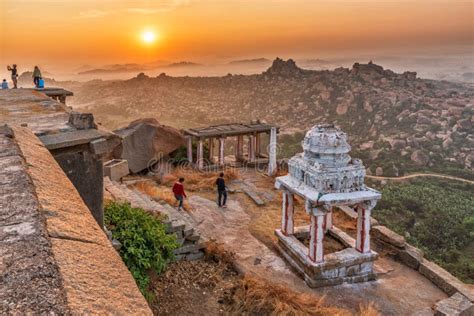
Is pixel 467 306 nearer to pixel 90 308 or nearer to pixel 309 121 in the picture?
pixel 90 308

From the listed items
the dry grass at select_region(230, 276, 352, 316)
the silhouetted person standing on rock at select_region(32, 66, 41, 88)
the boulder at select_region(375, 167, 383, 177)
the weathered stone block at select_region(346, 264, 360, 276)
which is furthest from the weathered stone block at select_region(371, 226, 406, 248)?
the boulder at select_region(375, 167, 383, 177)

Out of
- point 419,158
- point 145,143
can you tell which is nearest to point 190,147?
point 145,143

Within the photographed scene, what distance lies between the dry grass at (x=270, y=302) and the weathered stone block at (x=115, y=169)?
824cm

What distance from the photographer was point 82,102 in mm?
92500

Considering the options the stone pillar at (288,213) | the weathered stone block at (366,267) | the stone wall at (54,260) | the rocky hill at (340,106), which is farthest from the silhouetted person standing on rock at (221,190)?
the rocky hill at (340,106)

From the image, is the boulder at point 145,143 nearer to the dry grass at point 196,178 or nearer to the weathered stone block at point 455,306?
the dry grass at point 196,178

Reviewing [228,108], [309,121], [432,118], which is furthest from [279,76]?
[432,118]

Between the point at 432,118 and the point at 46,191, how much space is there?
49.7 metres

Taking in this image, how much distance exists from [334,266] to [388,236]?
2.79 metres

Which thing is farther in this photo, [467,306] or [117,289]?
[467,306]

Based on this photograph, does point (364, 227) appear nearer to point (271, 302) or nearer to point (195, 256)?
point (271, 302)

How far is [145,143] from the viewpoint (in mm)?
17797

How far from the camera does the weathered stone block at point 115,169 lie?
13969mm

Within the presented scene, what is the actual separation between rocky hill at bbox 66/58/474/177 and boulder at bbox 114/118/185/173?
19981mm
